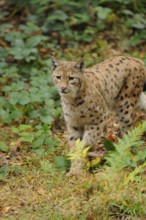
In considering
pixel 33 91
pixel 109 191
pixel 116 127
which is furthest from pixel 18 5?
pixel 109 191

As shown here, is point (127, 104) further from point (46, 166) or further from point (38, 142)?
point (46, 166)

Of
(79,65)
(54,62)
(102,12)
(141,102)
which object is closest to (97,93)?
(79,65)

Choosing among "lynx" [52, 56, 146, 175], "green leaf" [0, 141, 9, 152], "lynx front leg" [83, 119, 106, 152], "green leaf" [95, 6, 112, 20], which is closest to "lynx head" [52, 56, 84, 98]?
"lynx" [52, 56, 146, 175]

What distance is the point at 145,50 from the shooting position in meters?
12.8

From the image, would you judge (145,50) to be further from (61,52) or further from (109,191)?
(109,191)

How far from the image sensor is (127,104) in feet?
30.5

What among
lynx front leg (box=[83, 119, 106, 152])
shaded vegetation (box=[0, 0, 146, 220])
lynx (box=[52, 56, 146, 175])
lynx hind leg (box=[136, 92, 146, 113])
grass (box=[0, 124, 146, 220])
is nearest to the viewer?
grass (box=[0, 124, 146, 220])

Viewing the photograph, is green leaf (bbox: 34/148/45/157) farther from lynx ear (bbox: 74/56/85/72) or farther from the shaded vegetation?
lynx ear (bbox: 74/56/85/72)

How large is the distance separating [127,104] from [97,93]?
624 millimetres

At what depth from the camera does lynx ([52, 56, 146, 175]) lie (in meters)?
8.53

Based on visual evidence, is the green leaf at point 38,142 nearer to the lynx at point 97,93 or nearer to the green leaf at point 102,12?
the lynx at point 97,93

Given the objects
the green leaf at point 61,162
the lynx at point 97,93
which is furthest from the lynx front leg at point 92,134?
the green leaf at point 61,162

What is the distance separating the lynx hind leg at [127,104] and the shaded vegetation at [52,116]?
0.59 metres

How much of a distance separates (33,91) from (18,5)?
390cm
